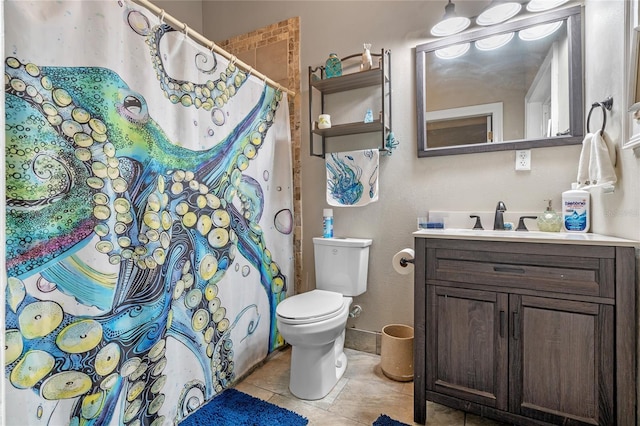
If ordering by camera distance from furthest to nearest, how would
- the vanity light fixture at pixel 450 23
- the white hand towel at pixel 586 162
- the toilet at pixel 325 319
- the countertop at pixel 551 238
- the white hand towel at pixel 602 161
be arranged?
the vanity light fixture at pixel 450 23, the toilet at pixel 325 319, the white hand towel at pixel 586 162, the white hand towel at pixel 602 161, the countertop at pixel 551 238

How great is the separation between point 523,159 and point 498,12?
2.58 feet

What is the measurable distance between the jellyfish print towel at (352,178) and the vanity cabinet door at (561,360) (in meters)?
0.98

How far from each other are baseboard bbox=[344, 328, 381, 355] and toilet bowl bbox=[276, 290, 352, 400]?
1.27 feet

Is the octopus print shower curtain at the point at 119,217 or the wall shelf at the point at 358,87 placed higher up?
the wall shelf at the point at 358,87

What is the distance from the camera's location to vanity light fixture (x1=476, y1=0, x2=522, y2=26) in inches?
62.5

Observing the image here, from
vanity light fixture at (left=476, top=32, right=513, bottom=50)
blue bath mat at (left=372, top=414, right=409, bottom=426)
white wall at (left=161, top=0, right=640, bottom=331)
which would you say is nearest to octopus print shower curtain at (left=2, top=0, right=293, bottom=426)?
white wall at (left=161, top=0, right=640, bottom=331)

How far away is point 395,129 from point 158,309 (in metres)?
1.64

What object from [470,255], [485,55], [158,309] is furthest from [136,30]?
[485,55]

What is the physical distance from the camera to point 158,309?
4.27 feet

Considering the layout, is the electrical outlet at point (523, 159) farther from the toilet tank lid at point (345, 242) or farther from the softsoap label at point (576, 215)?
the toilet tank lid at point (345, 242)

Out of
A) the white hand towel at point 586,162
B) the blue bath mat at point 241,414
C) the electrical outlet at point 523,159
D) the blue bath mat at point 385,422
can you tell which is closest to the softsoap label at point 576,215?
the white hand towel at point 586,162

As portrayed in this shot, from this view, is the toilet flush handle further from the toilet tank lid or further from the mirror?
the mirror

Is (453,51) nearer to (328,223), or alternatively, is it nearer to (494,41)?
(494,41)

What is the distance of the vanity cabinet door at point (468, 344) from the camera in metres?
1.24
